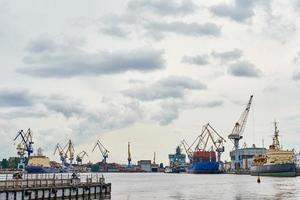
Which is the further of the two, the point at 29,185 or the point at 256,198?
the point at 256,198

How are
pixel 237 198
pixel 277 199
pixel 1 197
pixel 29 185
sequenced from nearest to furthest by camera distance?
pixel 1 197
pixel 29 185
pixel 277 199
pixel 237 198

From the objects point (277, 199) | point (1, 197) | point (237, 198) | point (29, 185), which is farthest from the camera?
point (237, 198)

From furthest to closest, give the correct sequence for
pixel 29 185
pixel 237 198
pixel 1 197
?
pixel 237 198 → pixel 29 185 → pixel 1 197

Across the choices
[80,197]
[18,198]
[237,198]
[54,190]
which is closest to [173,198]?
[237,198]

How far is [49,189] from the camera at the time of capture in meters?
80.2

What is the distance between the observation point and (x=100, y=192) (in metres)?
100

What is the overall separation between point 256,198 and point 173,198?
15.1m

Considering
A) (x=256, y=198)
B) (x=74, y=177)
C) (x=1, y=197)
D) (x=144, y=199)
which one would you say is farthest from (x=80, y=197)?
(x=256, y=198)

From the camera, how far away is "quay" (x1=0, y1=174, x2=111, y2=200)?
71812 millimetres

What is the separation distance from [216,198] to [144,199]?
1334cm

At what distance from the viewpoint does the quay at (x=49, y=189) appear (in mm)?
71812

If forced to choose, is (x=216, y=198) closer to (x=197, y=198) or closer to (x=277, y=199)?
(x=197, y=198)

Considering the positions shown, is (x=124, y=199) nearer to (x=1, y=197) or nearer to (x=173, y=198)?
(x=173, y=198)

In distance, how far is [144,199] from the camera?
95438mm
